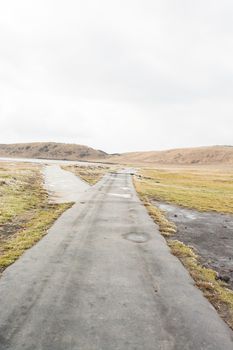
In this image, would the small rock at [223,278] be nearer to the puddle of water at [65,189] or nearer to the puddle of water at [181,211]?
the puddle of water at [181,211]

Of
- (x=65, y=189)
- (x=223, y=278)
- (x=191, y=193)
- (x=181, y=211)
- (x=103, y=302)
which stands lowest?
(x=191, y=193)

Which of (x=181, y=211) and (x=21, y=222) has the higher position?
(x=21, y=222)

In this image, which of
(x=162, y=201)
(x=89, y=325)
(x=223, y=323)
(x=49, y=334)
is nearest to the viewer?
(x=49, y=334)

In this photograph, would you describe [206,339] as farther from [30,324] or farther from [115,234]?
[115,234]

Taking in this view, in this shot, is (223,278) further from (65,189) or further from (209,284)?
(65,189)

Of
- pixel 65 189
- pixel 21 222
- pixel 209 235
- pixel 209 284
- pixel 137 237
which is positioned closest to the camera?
pixel 209 284

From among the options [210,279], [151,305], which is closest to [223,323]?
[151,305]

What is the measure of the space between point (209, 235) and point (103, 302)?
16.1 meters

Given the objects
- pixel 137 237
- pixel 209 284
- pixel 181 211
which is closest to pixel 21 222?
pixel 137 237

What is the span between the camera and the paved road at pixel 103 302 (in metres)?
8.97

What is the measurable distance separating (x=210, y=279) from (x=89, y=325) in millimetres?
7052

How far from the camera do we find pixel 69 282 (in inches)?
508

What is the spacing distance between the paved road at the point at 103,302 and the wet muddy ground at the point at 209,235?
7.87 feet

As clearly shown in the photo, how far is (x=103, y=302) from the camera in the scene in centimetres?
1130
